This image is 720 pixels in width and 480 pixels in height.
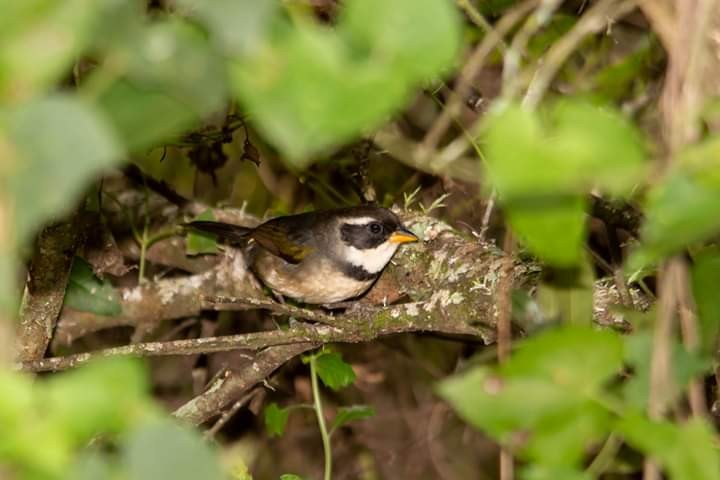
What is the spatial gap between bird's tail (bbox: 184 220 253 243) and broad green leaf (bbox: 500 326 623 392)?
341cm

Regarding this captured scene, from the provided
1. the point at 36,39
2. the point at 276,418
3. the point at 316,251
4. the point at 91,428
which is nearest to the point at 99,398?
the point at 91,428

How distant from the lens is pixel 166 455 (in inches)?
44.3

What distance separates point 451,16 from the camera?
3.79ft

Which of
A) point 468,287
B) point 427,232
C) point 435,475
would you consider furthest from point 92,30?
point 435,475

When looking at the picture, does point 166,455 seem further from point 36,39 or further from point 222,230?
point 222,230

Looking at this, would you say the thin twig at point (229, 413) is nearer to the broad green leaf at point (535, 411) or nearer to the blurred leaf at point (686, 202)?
the broad green leaf at point (535, 411)

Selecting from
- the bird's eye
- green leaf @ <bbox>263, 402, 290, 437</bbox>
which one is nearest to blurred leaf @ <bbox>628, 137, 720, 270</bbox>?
green leaf @ <bbox>263, 402, 290, 437</bbox>

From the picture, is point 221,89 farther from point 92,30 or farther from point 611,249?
point 611,249

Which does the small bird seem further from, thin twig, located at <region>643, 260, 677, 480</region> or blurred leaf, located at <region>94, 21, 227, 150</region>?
blurred leaf, located at <region>94, 21, 227, 150</region>

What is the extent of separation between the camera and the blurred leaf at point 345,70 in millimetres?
1124

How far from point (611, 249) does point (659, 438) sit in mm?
2614

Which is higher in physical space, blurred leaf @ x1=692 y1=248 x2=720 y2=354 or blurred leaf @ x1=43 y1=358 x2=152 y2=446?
blurred leaf @ x1=692 y1=248 x2=720 y2=354

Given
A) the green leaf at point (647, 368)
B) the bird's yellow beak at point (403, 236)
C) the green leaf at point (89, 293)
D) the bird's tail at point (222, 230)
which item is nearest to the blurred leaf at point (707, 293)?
the green leaf at point (647, 368)

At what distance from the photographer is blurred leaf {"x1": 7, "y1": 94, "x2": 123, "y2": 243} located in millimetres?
1058
